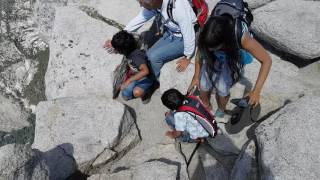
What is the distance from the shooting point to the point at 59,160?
16.7ft

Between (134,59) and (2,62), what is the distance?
249cm

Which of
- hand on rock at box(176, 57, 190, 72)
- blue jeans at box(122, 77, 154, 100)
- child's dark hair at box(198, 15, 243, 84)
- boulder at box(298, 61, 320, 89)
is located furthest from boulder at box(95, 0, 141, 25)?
child's dark hair at box(198, 15, 243, 84)

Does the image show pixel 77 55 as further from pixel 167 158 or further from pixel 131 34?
pixel 167 158

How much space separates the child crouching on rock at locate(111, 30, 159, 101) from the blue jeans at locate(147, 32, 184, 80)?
9 centimetres

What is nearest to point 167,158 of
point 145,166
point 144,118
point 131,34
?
point 145,166

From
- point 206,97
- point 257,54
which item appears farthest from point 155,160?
point 257,54

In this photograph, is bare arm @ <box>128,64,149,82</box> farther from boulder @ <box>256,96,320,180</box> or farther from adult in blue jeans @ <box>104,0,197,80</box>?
boulder @ <box>256,96,320,180</box>

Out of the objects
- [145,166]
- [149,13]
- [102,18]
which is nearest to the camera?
[145,166]

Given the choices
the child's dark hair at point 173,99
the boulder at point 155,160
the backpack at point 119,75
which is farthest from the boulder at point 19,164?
Result: the backpack at point 119,75

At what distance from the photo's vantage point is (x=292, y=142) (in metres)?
4.41

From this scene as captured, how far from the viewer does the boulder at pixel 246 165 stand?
466 cm

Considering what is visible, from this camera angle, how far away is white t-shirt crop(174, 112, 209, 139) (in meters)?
4.66

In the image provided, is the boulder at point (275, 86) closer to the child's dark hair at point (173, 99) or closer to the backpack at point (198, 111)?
the backpack at point (198, 111)

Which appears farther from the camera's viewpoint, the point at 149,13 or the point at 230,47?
the point at 149,13
